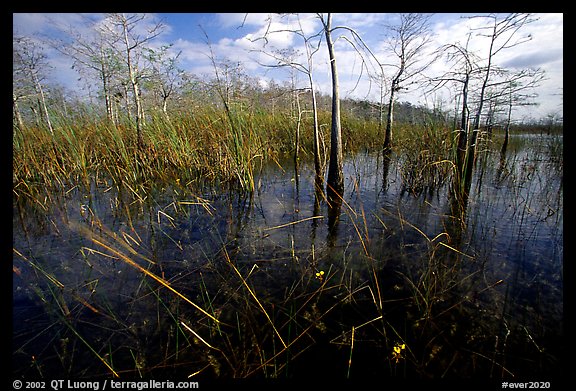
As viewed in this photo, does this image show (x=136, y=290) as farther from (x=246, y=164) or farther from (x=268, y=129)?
(x=268, y=129)

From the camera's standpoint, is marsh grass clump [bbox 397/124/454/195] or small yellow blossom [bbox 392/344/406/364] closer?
small yellow blossom [bbox 392/344/406/364]

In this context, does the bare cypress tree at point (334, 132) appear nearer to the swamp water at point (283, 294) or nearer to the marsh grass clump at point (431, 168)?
the swamp water at point (283, 294)

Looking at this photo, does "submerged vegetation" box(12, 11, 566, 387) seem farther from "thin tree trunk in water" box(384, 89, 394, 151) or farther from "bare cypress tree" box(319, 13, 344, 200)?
"thin tree trunk in water" box(384, 89, 394, 151)

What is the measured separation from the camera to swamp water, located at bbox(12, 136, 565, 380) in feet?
4.96

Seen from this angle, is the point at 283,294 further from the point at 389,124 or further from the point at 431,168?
the point at 389,124

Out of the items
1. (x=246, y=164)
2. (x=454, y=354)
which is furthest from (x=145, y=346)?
(x=246, y=164)

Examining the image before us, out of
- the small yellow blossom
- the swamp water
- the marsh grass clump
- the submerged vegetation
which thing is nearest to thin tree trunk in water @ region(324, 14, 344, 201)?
the submerged vegetation

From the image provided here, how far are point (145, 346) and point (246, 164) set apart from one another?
3542 millimetres

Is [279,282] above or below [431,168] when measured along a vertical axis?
below

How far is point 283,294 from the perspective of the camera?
2109 mm

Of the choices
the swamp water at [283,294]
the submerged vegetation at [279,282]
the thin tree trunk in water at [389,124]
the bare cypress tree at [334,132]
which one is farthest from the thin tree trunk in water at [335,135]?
the thin tree trunk in water at [389,124]

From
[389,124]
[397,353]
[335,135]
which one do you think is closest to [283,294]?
[397,353]
